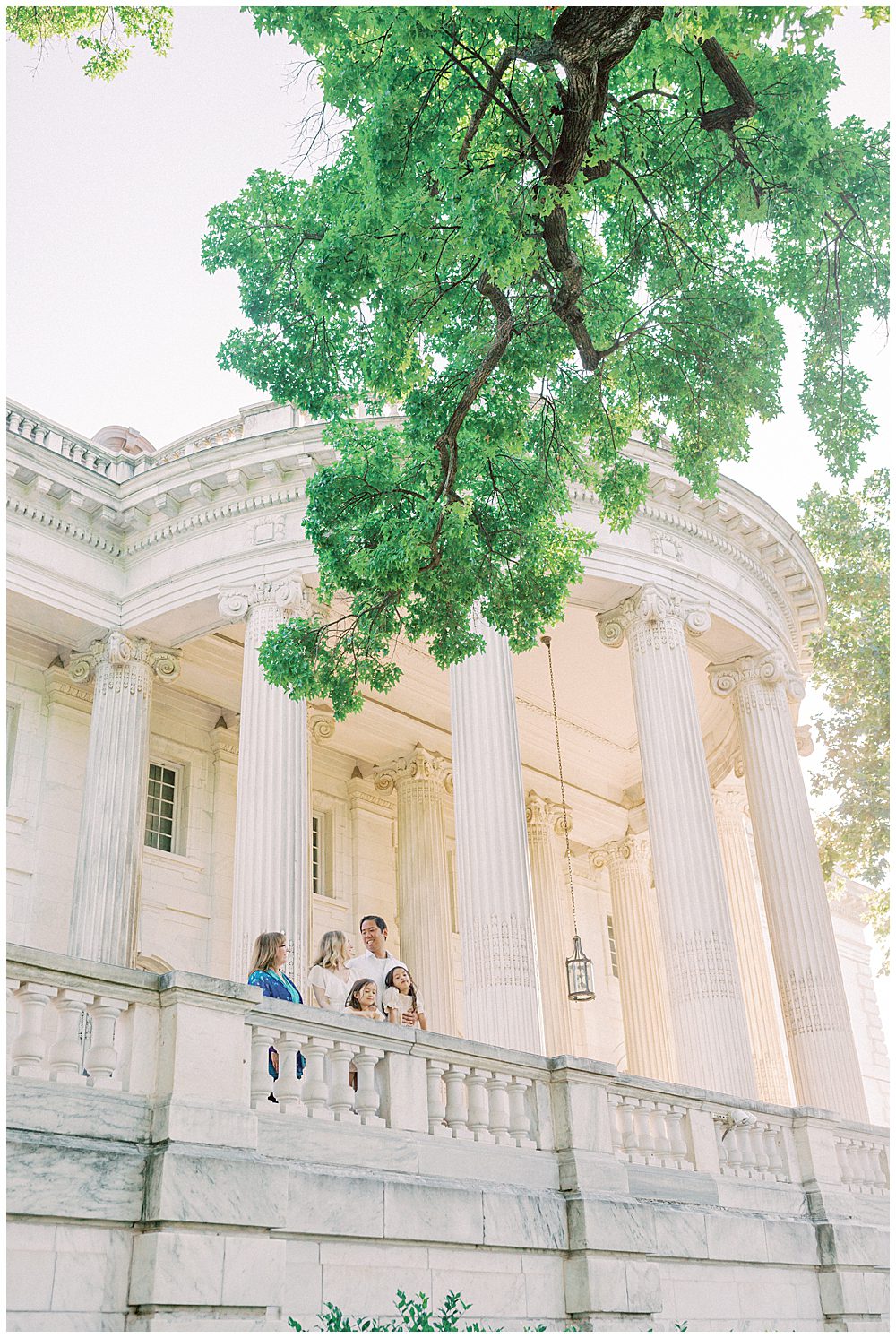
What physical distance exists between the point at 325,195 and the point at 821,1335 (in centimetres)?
1055

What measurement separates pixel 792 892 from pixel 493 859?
22.1 feet

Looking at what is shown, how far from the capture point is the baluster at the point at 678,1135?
38.5ft

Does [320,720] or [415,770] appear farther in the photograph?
[415,770]

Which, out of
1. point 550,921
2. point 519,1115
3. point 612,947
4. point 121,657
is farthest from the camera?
point 612,947

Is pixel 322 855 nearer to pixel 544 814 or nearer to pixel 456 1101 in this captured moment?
pixel 544 814

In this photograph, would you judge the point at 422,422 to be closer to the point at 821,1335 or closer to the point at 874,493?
the point at 821,1335

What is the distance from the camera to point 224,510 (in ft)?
64.6

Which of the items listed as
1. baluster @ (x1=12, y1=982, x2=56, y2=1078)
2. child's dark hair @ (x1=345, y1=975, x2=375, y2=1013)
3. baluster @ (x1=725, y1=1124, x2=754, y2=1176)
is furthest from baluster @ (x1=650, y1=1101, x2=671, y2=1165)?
baluster @ (x1=12, y1=982, x2=56, y2=1078)

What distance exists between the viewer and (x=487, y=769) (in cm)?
1661

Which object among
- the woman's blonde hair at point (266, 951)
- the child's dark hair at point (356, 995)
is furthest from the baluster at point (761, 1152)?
the woman's blonde hair at point (266, 951)

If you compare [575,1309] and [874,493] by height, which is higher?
[874,493]

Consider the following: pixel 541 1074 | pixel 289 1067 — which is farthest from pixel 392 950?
pixel 289 1067

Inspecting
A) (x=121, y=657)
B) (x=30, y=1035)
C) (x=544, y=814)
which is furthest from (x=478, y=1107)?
(x=544, y=814)

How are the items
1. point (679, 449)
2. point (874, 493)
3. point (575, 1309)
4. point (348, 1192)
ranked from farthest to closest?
point (874, 493)
point (679, 449)
point (575, 1309)
point (348, 1192)
